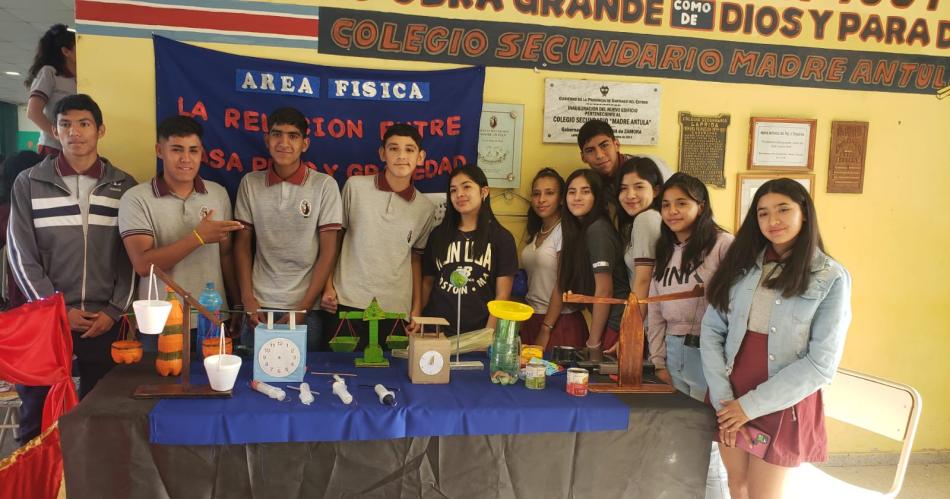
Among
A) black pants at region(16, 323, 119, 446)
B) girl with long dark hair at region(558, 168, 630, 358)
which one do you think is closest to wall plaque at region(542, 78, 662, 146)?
girl with long dark hair at region(558, 168, 630, 358)

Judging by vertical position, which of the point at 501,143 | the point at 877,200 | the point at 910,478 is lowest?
the point at 910,478

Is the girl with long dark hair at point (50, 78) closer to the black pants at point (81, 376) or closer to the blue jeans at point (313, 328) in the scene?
the black pants at point (81, 376)

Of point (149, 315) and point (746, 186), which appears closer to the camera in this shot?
point (149, 315)

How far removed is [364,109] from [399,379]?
5.32 ft

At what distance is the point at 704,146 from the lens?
3.48 meters

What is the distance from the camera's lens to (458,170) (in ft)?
9.07

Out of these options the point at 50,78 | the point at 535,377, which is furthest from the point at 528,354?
the point at 50,78

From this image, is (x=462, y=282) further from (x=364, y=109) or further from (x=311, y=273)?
(x=364, y=109)

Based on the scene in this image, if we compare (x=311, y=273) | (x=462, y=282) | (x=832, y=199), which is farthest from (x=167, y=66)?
(x=832, y=199)

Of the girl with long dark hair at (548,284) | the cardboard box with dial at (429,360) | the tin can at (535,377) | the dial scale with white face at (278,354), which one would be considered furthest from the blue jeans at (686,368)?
the dial scale with white face at (278,354)

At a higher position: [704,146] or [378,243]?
[704,146]

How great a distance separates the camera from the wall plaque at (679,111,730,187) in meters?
3.46

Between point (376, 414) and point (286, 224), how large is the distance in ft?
4.33

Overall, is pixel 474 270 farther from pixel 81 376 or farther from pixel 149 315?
pixel 81 376
